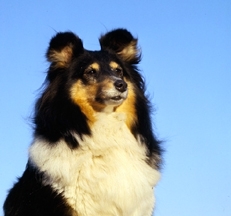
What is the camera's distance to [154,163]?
9305 mm

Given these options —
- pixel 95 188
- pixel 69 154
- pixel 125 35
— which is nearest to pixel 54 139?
pixel 69 154

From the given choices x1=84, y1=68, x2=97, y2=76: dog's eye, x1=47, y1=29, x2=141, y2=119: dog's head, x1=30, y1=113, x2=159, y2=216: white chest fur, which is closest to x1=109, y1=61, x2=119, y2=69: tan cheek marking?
x1=47, y1=29, x2=141, y2=119: dog's head

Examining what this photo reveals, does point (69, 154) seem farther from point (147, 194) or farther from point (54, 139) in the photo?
point (147, 194)

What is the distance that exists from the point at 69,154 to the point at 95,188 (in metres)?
0.60

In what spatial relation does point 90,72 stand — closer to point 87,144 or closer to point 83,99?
point 83,99

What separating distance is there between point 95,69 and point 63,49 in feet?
2.00

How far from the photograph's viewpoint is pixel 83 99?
9.00 m

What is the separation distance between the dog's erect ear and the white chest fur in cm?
112

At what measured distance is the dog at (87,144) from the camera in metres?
8.52

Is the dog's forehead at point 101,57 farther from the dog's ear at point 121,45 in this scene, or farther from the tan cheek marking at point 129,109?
the tan cheek marking at point 129,109

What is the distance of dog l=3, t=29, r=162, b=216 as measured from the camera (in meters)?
8.52

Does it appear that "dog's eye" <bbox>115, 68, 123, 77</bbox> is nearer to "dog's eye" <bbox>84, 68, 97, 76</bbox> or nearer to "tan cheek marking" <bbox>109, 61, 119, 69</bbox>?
"tan cheek marking" <bbox>109, 61, 119, 69</bbox>

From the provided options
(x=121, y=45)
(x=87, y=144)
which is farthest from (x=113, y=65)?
(x=87, y=144)

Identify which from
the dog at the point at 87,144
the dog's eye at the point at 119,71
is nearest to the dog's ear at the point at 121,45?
the dog at the point at 87,144
